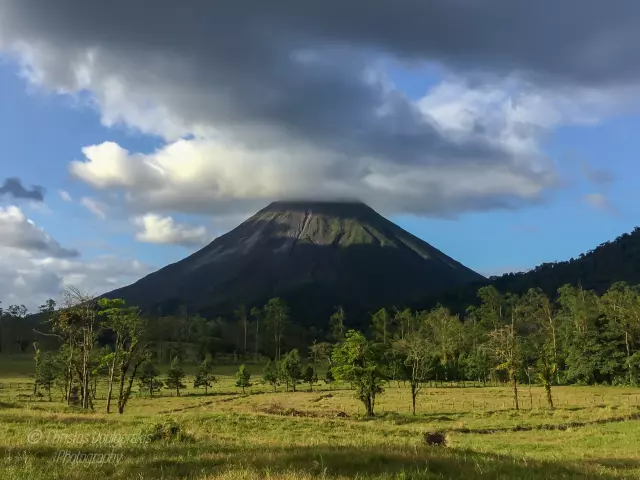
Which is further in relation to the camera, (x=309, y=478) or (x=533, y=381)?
(x=533, y=381)

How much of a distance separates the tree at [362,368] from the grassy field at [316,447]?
222 centimetres

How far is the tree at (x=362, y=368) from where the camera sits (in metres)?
43.7

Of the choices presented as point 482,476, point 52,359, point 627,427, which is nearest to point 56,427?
point 482,476

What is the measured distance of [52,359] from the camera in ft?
227

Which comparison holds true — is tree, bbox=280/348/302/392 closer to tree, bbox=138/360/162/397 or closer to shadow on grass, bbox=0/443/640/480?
tree, bbox=138/360/162/397

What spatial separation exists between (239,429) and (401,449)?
12.7 m

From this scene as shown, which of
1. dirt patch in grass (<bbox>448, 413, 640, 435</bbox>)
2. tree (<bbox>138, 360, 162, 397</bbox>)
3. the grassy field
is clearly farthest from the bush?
tree (<bbox>138, 360, 162, 397</bbox>)

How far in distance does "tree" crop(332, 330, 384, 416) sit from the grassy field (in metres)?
2.22

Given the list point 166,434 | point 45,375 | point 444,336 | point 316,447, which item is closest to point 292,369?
point 45,375

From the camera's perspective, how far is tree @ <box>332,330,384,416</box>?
4372 centimetres

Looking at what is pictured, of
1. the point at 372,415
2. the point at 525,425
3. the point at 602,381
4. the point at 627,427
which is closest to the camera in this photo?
the point at 627,427

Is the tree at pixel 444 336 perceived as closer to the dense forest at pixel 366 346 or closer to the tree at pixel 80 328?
the dense forest at pixel 366 346

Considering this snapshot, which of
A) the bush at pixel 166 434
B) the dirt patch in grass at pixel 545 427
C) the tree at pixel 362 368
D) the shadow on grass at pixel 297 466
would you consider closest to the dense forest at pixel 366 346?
the tree at pixel 362 368

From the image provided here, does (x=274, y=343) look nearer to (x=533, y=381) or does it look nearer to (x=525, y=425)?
(x=533, y=381)
